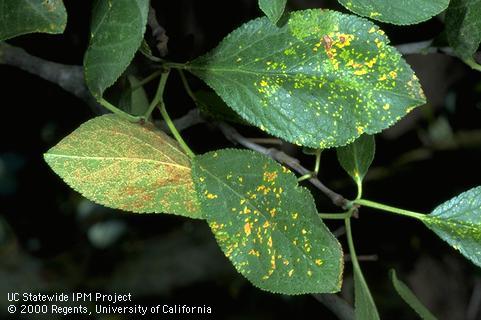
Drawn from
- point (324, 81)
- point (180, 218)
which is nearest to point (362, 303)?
point (324, 81)

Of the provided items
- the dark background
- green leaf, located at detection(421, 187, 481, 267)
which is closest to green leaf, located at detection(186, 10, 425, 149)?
green leaf, located at detection(421, 187, 481, 267)

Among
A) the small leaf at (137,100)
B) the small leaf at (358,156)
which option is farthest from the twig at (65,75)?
the small leaf at (358,156)

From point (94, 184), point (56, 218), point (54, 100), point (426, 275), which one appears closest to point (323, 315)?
point (426, 275)

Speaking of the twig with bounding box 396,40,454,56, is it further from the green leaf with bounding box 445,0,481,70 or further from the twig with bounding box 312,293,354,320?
the twig with bounding box 312,293,354,320

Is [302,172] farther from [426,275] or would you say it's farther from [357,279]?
[426,275]

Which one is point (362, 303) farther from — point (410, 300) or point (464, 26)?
point (464, 26)

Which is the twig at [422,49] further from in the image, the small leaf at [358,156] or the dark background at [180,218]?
the dark background at [180,218]
